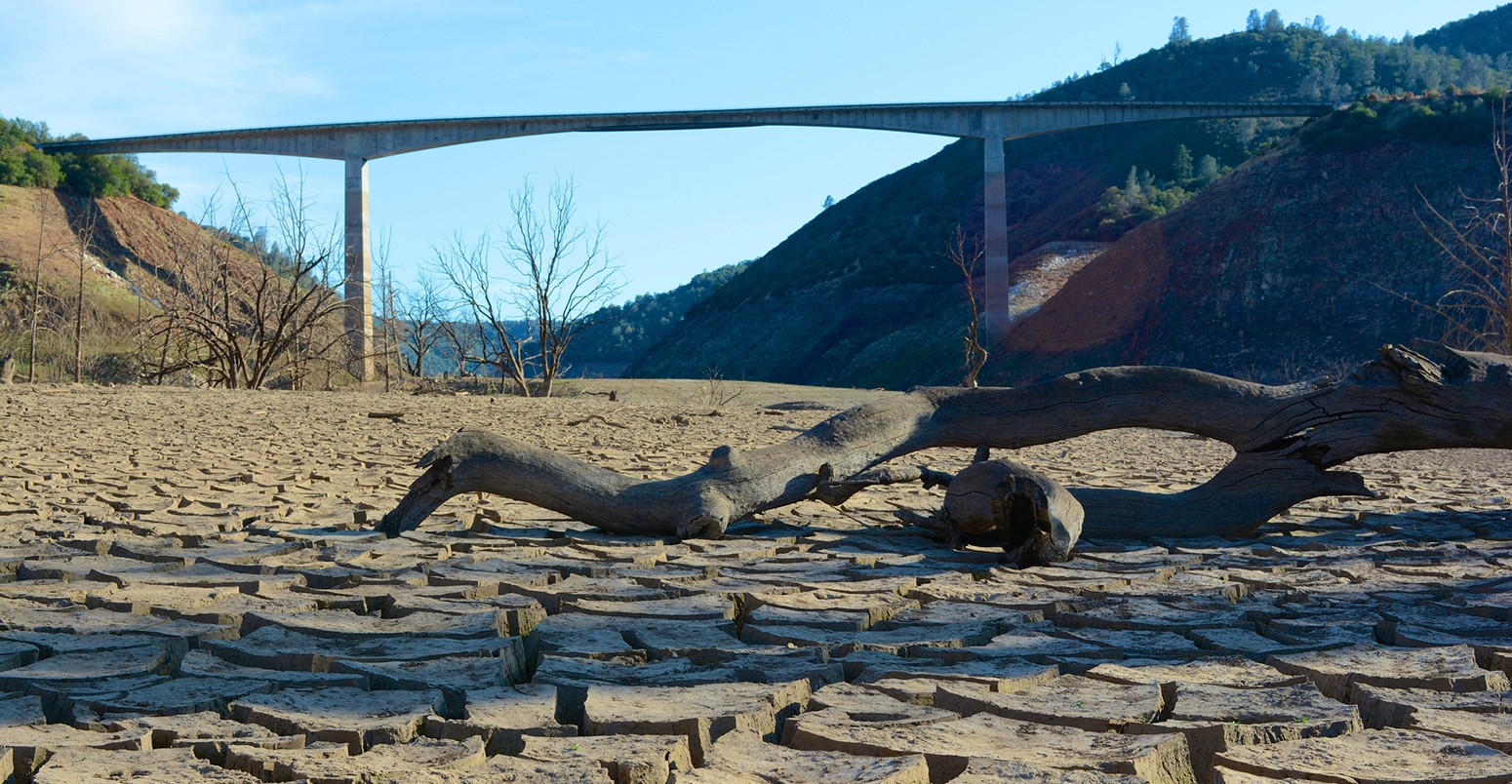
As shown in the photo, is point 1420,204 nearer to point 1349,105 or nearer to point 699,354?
point 1349,105

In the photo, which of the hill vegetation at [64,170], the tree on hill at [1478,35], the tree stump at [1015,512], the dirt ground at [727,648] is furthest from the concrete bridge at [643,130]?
the tree on hill at [1478,35]

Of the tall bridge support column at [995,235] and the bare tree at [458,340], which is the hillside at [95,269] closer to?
the bare tree at [458,340]

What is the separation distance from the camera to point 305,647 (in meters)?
3.46

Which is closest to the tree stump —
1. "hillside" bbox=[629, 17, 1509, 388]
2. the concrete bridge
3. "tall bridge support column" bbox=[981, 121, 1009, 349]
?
the concrete bridge

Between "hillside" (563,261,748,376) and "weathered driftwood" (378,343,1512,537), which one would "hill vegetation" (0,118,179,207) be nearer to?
"hillside" (563,261,748,376)

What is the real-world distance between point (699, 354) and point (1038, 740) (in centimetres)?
5953

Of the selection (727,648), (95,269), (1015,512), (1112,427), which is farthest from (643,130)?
(727,648)

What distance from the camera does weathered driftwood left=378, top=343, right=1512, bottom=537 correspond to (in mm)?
5734

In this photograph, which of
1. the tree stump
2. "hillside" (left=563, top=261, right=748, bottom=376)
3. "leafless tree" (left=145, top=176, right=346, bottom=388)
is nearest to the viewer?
the tree stump

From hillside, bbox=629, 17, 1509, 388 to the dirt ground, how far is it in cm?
3057

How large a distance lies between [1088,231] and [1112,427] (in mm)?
47559

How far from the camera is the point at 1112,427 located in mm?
5957

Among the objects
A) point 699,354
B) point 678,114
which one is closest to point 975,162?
point 699,354

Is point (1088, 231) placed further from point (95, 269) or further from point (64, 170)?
point (64, 170)
